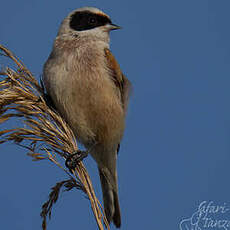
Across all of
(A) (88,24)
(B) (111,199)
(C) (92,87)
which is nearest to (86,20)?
(A) (88,24)

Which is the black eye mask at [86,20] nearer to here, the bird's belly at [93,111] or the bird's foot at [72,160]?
the bird's belly at [93,111]

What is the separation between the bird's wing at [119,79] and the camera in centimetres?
409

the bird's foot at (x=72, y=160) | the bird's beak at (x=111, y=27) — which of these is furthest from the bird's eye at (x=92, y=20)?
the bird's foot at (x=72, y=160)

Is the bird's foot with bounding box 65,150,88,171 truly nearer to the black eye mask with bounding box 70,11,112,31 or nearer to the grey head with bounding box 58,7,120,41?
the grey head with bounding box 58,7,120,41

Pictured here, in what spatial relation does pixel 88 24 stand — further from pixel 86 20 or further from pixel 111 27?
pixel 111 27

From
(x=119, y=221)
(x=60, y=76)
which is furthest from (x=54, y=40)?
(x=119, y=221)

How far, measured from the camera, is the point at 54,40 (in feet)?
13.8

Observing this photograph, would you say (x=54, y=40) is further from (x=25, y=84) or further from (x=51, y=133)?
(x=51, y=133)

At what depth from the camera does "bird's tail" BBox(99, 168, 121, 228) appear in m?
4.20

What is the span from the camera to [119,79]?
418 cm

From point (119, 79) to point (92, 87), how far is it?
572mm

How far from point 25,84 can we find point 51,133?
1.93ft

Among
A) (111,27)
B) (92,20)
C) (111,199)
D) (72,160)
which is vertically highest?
(92,20)

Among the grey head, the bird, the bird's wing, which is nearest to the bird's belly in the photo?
the bird
